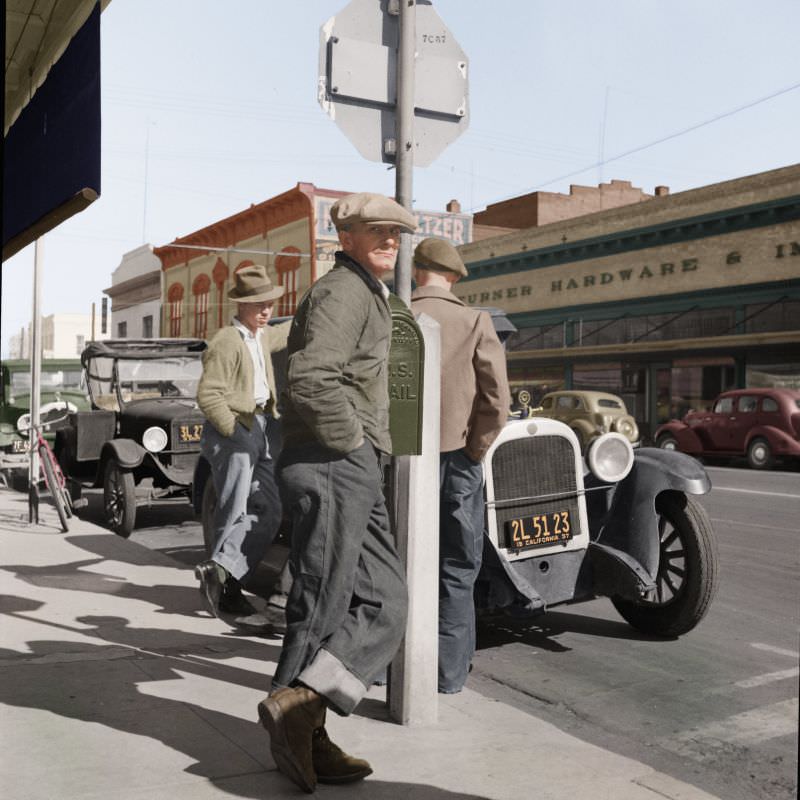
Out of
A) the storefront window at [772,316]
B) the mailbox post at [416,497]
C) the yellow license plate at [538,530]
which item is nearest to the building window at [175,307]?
the storefront window at [772,316]

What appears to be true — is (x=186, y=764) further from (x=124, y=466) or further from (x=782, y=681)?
(x=124, y=466)

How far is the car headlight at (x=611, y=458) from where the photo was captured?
5660mm

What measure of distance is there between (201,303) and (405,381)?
5092cm

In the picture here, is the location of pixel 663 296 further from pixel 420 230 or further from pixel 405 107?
pixel 405 107

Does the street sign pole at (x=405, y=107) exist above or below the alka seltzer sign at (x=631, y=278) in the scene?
below

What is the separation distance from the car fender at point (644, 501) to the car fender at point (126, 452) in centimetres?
555

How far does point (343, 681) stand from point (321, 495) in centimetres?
60

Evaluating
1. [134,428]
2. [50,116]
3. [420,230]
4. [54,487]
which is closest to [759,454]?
[134,428]

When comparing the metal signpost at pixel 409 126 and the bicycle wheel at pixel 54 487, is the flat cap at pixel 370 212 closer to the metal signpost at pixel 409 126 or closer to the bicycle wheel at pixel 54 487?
the metal signpost at pixel 409 126

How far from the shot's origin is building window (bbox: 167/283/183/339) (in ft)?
183

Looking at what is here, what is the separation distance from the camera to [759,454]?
21.4 meters

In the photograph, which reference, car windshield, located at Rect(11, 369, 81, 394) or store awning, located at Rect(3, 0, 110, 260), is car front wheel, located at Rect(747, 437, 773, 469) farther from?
store awning, located at Rect(3, 0, 110, 260)

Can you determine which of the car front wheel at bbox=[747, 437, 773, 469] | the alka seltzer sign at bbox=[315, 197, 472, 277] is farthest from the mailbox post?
the alka seltzer sign at bbox=[315, 197, 472, 277]

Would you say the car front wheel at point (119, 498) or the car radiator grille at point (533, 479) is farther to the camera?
the car front wheel at point (119, 498)
